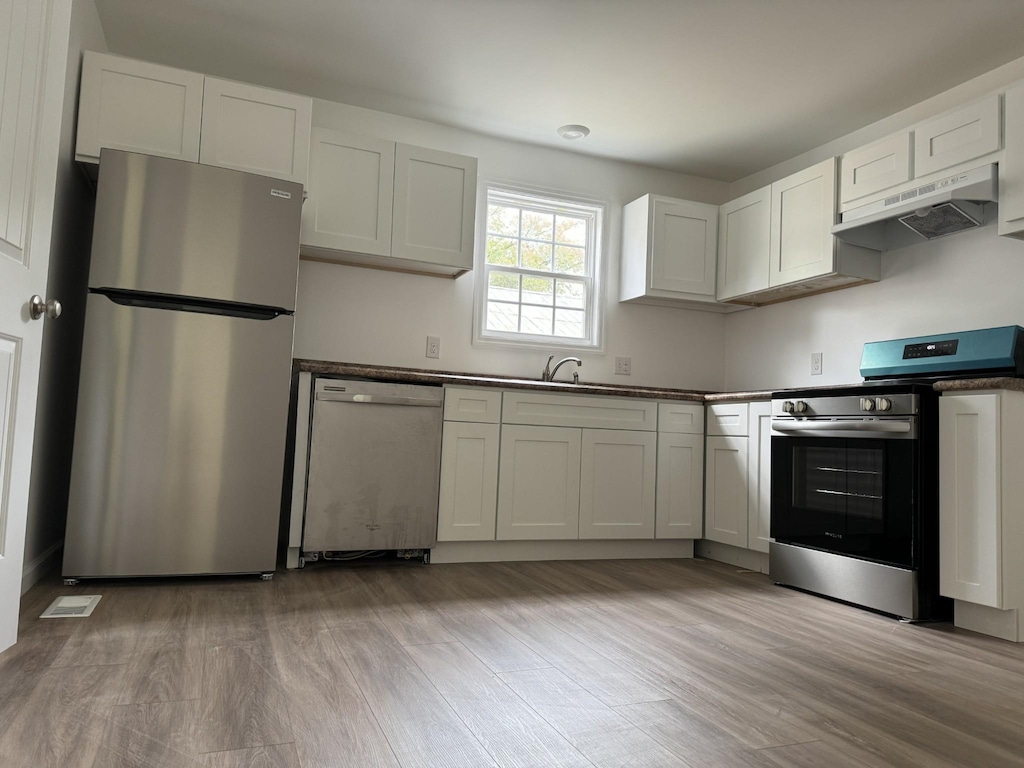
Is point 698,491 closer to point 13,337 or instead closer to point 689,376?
point 689,376

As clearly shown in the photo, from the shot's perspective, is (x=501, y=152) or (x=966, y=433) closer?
(x=966, y=433)

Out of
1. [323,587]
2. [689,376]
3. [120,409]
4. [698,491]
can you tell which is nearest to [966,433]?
[698,491]

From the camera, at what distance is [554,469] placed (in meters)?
3.61

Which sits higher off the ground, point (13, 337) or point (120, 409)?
point (13, 337)

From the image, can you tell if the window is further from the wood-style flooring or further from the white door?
the white door

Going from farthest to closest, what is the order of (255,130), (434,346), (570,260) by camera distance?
(570,260) < (434,346) < (255,130)

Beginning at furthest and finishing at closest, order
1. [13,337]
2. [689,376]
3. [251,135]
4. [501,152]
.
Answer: [689,376] → [501,152] → [251,135] → [13,337]

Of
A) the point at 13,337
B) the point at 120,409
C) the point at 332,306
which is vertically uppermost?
the point at 332,306

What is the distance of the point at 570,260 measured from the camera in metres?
4.50

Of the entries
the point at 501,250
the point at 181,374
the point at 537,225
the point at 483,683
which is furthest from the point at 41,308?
the point at 537,225

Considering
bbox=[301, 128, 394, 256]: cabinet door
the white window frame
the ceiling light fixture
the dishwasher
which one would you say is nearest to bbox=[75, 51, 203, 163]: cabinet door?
bbox=[301, 128, 394, 256]: cabinet door

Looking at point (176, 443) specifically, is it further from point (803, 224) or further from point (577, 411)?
point (803, 224)

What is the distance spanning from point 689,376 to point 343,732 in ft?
12.0

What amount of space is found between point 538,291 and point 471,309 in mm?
493
